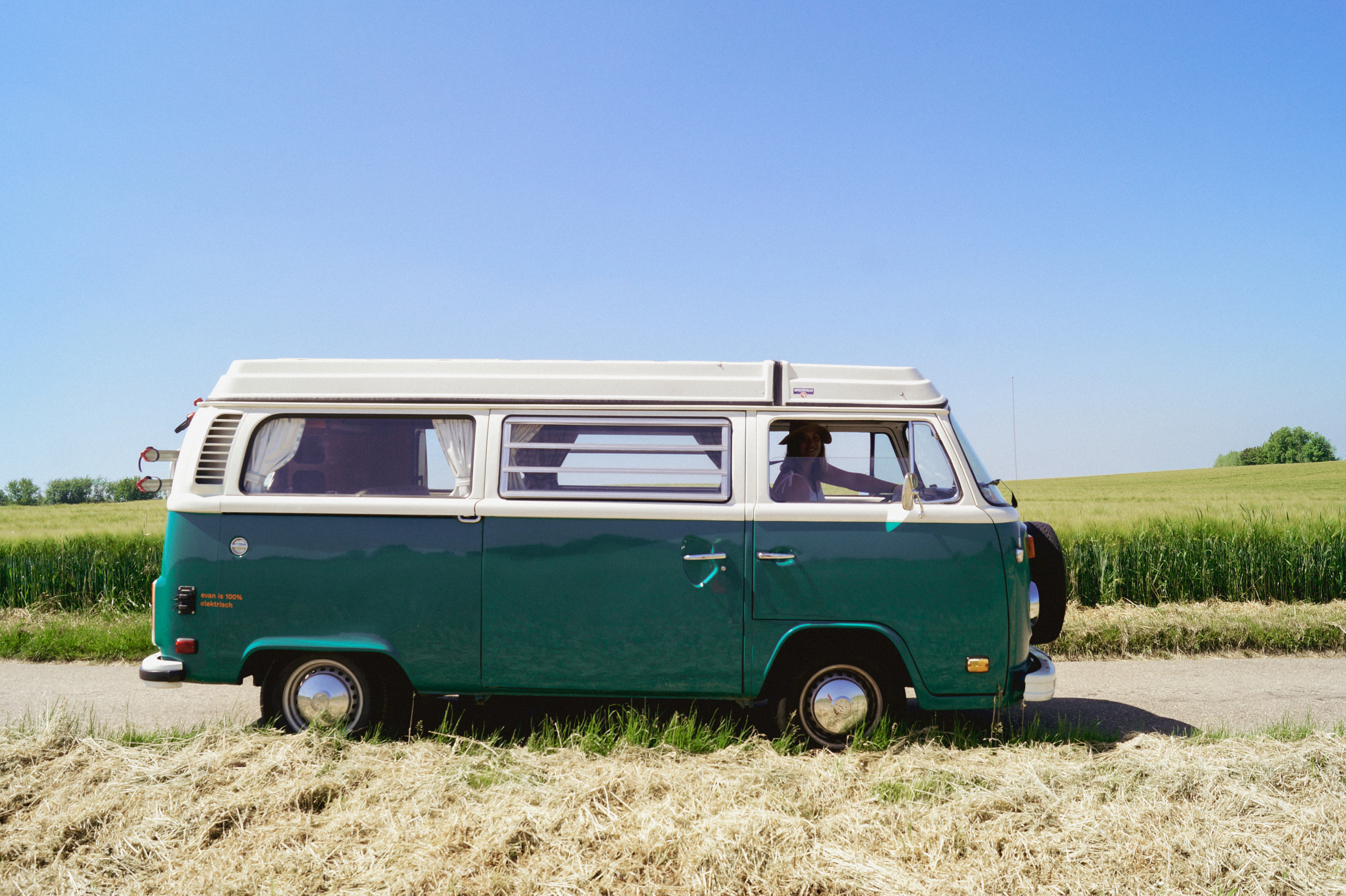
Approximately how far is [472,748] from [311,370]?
2.51 m

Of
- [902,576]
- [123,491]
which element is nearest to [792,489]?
[902,576]

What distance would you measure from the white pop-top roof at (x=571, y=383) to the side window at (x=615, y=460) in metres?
0.15

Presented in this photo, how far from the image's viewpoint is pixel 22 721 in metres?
5.09

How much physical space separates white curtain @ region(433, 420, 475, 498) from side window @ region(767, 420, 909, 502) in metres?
1.80

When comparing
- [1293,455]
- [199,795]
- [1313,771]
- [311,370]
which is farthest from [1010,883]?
[1293,455]

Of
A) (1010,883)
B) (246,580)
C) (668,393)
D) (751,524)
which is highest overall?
(668,393)

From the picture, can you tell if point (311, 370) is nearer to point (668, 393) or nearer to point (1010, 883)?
point (668, 393)

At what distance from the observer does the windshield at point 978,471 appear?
4879mm

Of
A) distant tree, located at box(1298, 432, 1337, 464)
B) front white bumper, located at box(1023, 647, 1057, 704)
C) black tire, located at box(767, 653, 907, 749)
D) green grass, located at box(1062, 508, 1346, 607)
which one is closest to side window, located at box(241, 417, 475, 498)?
black tire, located at box(767, 653, 907, 749)

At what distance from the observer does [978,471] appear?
194 inches

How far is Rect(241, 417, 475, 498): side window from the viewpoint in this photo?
16.5 feet

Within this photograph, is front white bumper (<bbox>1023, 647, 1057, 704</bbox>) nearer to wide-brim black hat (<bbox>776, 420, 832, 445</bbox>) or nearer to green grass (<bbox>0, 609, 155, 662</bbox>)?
wide-brim black hat (<bbox>776, 420, 832, 445</bbox>)

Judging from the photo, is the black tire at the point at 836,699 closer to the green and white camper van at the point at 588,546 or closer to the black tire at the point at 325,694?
the green and white camper van at the point at 588,546

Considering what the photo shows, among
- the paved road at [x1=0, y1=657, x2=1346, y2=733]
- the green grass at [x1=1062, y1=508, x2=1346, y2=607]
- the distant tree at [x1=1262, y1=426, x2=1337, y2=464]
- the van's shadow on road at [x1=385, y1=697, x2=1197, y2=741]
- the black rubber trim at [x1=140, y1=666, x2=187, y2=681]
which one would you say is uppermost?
the distant tree at [x1=1262, y1=426, x2=1337, y2=464]
